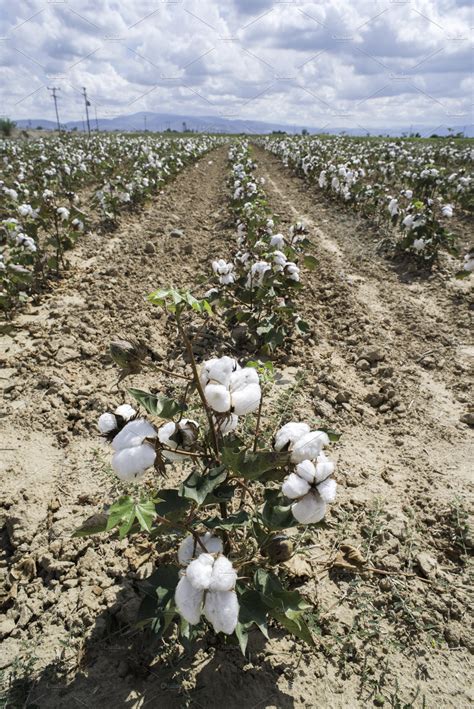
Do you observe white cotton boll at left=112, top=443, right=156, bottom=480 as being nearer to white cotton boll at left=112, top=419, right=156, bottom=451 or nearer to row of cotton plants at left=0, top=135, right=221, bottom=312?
white cotton boll at left=112, top=419, right=156, bottom=451

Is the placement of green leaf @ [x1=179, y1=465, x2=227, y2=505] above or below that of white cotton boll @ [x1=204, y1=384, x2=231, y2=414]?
below

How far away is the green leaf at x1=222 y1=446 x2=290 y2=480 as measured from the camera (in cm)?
115

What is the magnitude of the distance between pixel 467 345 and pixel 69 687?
357cm

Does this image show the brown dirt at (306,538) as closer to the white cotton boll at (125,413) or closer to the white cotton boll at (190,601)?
the white cotton boll at (190,601)

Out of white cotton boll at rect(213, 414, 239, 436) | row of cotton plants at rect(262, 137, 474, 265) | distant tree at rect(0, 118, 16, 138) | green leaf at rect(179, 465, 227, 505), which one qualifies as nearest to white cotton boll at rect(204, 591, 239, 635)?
green leaf at rect(179, 465, 227, 505)

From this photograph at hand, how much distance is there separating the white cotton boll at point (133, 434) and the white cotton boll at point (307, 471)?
0.38 metres

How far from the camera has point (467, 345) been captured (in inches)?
149

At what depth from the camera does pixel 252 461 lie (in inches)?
45.4

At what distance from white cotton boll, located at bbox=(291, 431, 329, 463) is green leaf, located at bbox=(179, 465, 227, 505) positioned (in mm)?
196

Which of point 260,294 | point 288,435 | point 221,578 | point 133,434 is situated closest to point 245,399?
point 288,435

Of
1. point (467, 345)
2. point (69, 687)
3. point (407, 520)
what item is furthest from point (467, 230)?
point (69, 687)

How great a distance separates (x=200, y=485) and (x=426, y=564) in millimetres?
1240

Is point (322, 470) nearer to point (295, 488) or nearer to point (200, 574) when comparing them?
point (295, 488)

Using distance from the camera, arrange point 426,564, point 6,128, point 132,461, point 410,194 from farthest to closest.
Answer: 1. point 6,128
2. point 410,194
3. point 426,564
4. point 132,461
